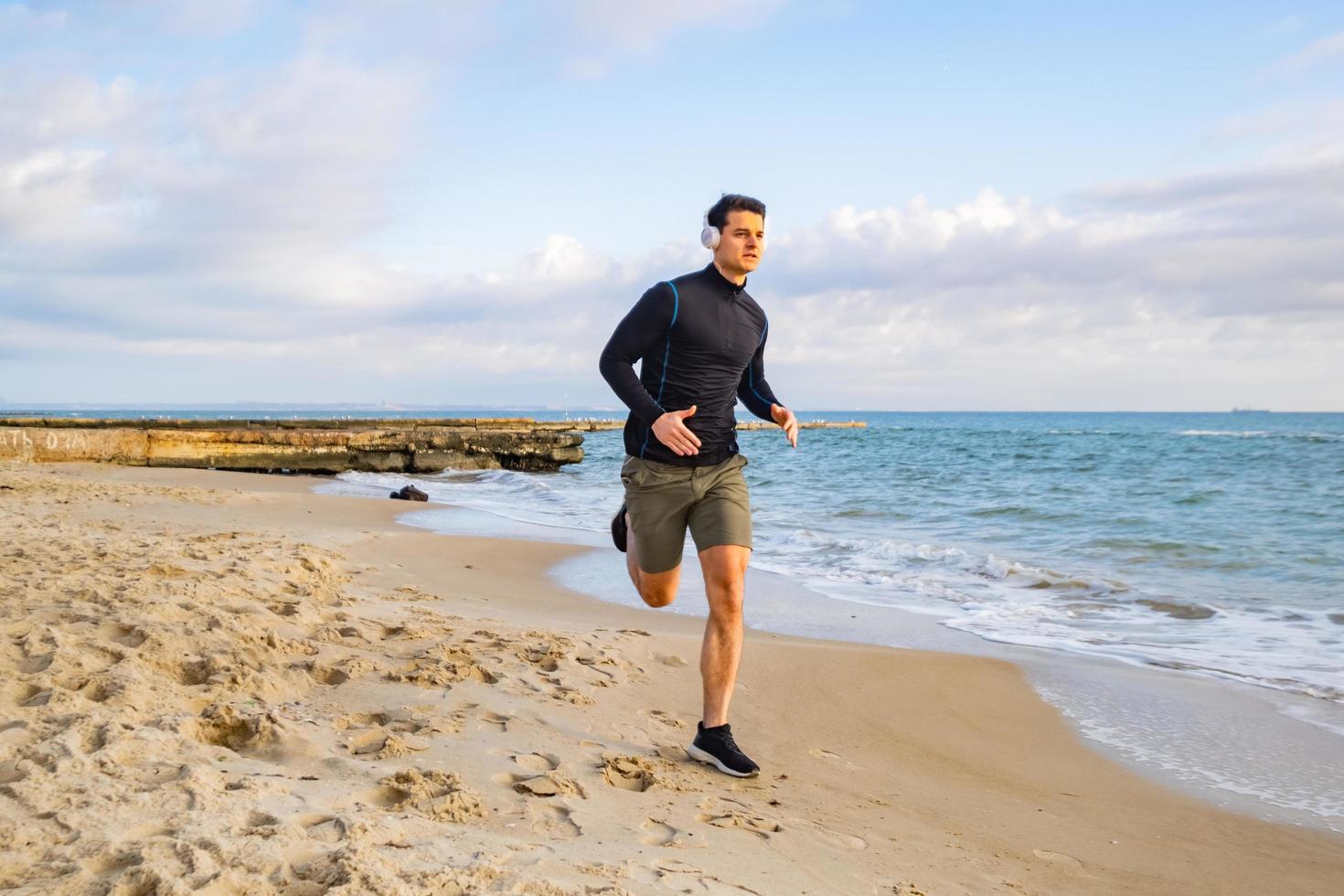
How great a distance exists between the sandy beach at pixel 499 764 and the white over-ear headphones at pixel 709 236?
208cm

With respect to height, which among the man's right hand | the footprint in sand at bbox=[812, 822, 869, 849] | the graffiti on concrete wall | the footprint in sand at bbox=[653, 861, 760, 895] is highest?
the man's right hand

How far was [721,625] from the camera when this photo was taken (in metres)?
3.81

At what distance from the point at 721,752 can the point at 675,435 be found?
48.9 inches

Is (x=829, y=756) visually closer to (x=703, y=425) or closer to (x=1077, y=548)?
(x=703, y=425)

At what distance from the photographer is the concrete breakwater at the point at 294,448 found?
19.7m

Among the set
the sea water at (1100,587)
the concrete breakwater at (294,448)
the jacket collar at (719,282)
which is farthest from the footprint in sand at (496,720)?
the concrete breakwater at (294,448)

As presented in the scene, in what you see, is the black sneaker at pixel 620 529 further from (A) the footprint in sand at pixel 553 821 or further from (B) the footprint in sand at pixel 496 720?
(A) the footprint in sand at pixel 553 821

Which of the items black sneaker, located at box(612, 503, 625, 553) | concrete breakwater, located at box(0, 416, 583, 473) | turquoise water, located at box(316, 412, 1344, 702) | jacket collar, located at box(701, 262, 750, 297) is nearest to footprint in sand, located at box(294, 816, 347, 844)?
black sneaker, located at box(612, 503, 625, 553)

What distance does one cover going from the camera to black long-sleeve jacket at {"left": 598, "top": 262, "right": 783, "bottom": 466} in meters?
3.79

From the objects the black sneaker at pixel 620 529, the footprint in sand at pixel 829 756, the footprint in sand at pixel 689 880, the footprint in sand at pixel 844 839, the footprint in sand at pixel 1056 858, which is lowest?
the footprint in sand at pixel 829 756

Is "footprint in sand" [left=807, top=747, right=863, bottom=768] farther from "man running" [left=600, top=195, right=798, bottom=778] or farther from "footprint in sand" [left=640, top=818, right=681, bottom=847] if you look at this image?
"footprint in sand" [left=640, top=818, right=681, bottom=847]

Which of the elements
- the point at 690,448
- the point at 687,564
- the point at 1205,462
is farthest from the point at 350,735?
the point at 1205,462

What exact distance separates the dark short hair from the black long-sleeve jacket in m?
0.19

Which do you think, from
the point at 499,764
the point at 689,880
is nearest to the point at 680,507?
the point at 499,764
